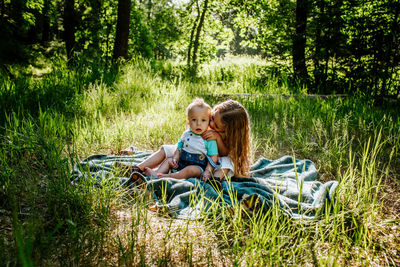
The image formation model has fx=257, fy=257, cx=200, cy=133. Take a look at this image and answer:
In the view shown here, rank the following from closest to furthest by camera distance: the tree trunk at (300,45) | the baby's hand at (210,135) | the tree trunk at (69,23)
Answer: the baby's hand at (210,135)
the tree trunk at (300,45)
the tree trunk at (69,23)

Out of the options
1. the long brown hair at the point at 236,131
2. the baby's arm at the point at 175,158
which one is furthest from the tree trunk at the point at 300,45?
the baby's arm at the point at 175,158

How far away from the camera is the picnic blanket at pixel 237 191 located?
1977 millimetres

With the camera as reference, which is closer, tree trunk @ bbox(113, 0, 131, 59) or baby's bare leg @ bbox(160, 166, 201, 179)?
baby's bare leg @ bbox(160, 166, 201, 179)

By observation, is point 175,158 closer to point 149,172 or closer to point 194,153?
point 194,153

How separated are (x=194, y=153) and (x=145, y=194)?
2.47 ft

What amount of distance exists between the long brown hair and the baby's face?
153 mm

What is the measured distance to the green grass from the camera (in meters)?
1.56

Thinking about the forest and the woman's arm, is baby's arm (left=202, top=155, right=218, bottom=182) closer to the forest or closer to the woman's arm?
the woman's arm

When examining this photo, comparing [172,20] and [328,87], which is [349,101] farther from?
[172,20]

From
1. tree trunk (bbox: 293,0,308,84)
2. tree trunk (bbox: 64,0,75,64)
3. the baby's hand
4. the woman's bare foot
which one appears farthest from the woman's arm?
tree trunk (bbox: 64,0,75,64)

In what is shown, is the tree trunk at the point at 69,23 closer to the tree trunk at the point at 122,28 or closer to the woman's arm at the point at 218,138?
the tree trunk at the point at 122,28

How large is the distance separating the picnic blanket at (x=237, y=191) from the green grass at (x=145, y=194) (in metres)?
0.10

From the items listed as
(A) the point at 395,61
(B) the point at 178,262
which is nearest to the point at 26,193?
(B) the point at 178,262

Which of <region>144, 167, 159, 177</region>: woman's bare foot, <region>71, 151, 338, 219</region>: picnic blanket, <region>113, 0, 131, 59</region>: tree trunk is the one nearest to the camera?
<region>71, 151, 338, 219</region>: picnic blanket
